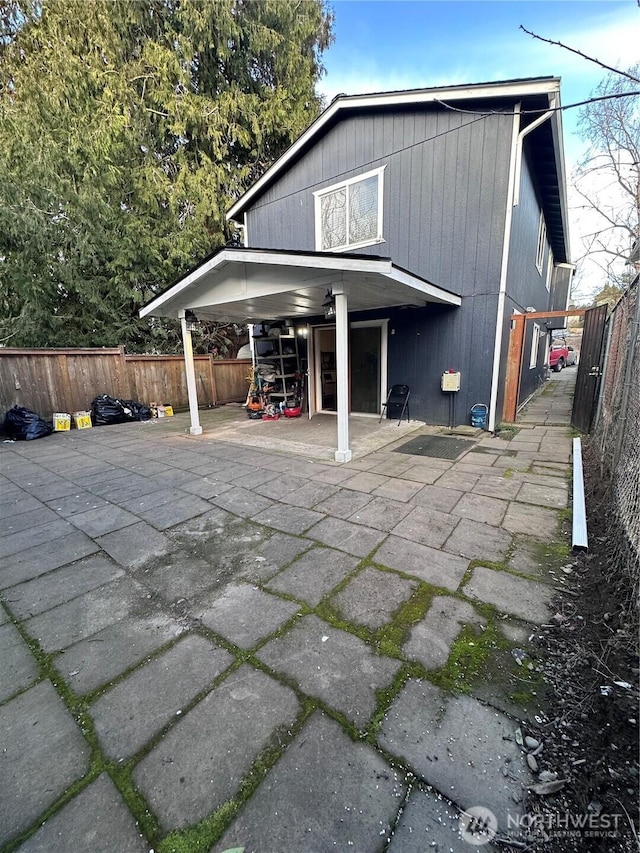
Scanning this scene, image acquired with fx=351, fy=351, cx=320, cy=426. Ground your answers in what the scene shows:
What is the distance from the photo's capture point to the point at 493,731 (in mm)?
1270

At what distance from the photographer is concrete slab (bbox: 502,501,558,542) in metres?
2.63

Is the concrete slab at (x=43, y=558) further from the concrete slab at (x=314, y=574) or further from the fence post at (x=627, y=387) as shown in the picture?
the fence post at (x=627, y=387)

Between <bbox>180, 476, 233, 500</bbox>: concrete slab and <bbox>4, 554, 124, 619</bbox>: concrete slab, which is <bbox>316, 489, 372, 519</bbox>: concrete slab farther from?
<bbox>4, 554, 124, 619</bbox>: concrete slab

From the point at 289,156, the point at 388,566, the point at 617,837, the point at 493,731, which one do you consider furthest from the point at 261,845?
the point at 289,156

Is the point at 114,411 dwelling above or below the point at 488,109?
below

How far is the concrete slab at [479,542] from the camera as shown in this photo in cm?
237

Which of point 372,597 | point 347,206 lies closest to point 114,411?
point 347,206

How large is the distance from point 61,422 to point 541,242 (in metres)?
11.7

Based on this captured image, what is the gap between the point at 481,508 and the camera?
10.0 ft

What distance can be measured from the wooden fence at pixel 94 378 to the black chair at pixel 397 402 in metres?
5.35

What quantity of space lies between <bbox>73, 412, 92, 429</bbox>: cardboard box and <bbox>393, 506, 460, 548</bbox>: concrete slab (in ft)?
23.1

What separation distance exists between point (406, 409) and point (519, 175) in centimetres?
400

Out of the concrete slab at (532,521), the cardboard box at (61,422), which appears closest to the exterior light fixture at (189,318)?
the cardboard box at (61,422)

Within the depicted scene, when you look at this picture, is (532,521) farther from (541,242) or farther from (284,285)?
(541,242)
